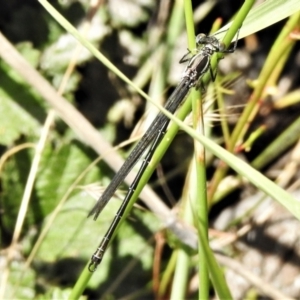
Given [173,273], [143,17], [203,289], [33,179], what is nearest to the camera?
[203,289]

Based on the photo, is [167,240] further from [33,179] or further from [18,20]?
[18,20]

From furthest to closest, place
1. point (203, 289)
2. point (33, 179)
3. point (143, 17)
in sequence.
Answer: point (143, 17)
point (33, 179)
point (203, 289)

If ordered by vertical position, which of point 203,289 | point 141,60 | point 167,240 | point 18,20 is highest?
point 18,20

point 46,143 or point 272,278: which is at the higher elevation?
point 46,143

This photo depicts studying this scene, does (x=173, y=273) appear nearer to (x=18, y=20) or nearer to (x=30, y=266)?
(x=30, y=266)

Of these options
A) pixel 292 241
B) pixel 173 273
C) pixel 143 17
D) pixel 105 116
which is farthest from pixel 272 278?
pixel 143 17

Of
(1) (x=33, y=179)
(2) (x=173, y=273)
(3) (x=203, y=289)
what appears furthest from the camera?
(2) (x=173, y=273)

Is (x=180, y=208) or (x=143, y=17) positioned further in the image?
(x=143, y=17)

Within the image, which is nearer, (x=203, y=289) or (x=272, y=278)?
(x=203, y=289)

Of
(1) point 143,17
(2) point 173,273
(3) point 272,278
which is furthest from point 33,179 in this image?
(3) point 272,278
